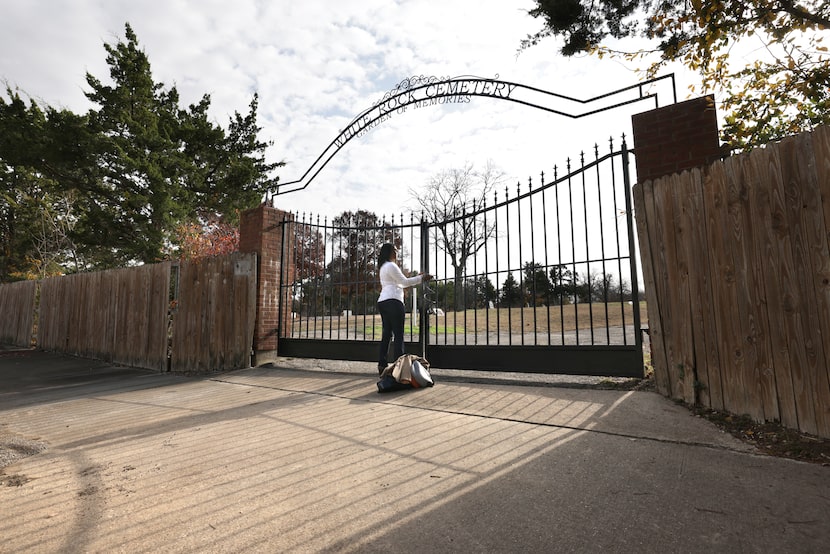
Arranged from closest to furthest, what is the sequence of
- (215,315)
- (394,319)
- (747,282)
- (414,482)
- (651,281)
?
1. (414,482)
2. (747,282)
3. (651,281)
4. (394,319)
5. (215,315)

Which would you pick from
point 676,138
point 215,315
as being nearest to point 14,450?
point 215,315

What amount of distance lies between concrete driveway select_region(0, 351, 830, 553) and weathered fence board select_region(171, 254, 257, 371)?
2842mm

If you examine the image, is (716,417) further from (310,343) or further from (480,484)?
(310,343)

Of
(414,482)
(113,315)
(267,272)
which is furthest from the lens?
(113,315)

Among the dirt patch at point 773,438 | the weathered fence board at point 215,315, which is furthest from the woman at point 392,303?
the dirt patch at point 773,438

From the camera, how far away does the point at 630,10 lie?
5082mm

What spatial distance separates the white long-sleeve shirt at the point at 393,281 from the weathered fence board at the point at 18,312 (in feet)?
42.2

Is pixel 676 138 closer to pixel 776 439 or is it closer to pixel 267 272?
pixel 776 439

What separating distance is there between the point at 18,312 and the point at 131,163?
5.93m

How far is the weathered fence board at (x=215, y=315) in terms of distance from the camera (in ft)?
22.4

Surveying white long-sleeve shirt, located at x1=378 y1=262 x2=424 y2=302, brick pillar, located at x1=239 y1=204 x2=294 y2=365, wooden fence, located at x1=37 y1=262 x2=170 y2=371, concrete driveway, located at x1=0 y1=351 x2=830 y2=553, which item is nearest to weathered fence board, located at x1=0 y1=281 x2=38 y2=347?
wooden fence, located at x1=37 y1=262 x2=170 y2=371

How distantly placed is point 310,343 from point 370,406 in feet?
10.6

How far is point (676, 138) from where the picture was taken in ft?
13.1

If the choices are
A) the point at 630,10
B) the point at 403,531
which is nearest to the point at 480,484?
the point at 403,531
